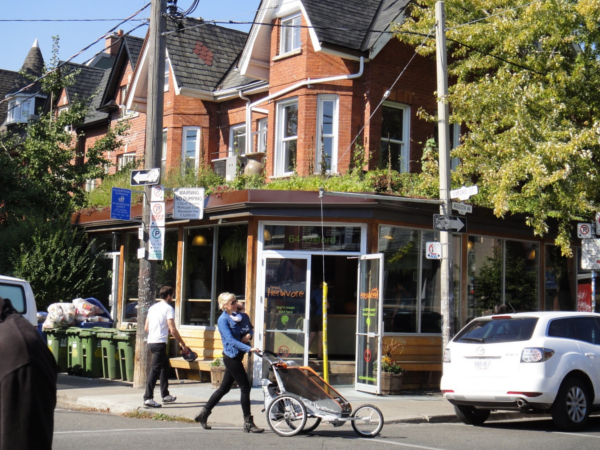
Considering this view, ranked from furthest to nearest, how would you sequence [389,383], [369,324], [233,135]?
[233,135]
[369,324]
[389,383]

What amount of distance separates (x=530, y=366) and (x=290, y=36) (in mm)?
11368

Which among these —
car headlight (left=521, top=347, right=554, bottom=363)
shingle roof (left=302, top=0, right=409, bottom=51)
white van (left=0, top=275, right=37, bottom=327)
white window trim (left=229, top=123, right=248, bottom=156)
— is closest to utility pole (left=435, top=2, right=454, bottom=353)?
car headlight (left=521, top=347, right=554, bottom=363)

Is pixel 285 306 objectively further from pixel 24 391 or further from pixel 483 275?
pixel 24 391

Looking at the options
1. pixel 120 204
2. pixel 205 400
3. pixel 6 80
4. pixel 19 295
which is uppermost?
pixel 6 80

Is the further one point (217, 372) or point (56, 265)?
point (56, 265)

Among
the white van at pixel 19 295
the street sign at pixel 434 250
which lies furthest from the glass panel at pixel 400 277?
the white van at pixel 19 295

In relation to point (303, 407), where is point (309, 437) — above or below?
below

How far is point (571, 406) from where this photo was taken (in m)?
10.2

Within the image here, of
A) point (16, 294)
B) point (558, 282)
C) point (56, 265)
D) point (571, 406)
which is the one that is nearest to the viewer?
point (571, 406)

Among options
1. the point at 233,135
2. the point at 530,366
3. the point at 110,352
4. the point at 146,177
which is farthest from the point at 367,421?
the point at 233,135

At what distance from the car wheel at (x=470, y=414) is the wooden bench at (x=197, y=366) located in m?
5.57

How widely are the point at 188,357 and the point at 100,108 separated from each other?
1699 cm

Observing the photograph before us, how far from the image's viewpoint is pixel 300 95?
17750 mm

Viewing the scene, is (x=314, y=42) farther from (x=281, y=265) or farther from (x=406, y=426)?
(x=406, y=426)
